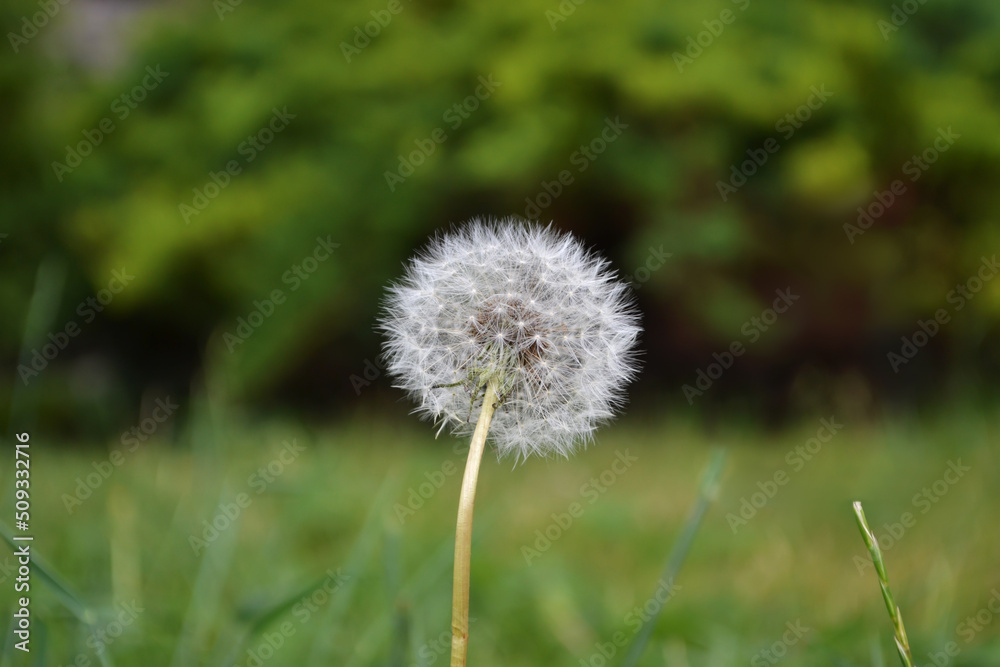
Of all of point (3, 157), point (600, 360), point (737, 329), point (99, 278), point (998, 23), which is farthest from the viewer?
point (3, 157)

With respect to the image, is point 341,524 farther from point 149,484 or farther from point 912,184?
point 912,184

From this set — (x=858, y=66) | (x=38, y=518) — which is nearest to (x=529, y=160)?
(x=858, y=66)

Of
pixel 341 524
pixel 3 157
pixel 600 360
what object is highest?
pixel 600 360
